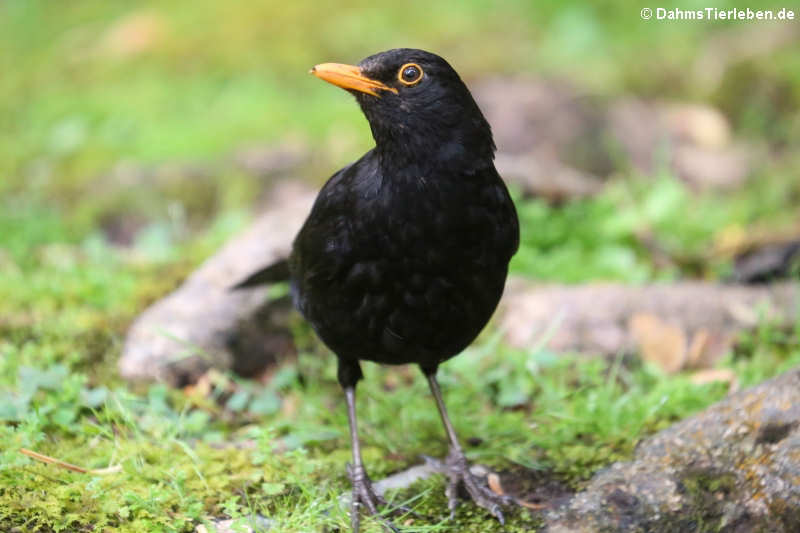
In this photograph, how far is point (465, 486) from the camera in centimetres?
321

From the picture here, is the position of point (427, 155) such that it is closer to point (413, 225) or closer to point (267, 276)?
point (413, 225)

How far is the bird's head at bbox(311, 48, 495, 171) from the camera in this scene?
2.95 m

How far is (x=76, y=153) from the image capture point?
22.1ft

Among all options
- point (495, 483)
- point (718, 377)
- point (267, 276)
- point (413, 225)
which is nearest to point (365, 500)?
point (495, 483)

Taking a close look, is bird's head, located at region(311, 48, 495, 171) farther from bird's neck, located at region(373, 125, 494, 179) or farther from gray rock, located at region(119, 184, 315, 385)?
gray rock, located at region(119, 184, 315, 385)

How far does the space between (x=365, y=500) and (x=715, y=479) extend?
3.87 feet

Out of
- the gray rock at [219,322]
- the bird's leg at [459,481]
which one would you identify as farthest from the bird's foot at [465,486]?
the gray rock at [219,322]

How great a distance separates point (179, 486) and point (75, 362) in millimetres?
1179

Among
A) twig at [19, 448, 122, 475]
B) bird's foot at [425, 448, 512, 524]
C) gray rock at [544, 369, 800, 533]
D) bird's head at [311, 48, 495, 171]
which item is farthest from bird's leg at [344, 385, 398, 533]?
bird's head at [311, 48, 495, 171]

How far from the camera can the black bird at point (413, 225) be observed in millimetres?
2924

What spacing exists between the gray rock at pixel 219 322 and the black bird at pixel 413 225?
110 cm

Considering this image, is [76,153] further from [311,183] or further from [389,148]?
[389,148]

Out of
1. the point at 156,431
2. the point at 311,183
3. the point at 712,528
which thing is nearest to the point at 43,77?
the point at 311,183

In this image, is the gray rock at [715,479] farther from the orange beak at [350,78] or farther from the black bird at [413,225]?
the orange beak at [350,78]
